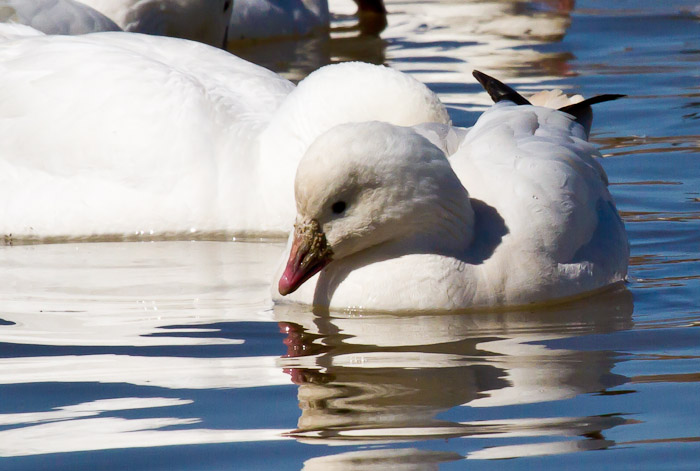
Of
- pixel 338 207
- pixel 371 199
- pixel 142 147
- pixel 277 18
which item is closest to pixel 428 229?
pixel 371 199

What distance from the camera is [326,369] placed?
4.49 meters

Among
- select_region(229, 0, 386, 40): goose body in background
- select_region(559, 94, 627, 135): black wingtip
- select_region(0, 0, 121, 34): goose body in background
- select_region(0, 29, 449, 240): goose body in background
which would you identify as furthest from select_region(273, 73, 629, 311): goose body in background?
select_region(229, 0, 386, 40): goose body in background

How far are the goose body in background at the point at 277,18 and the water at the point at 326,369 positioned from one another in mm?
4827

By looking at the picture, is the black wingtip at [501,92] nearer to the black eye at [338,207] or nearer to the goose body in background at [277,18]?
the black eye at [338,207]

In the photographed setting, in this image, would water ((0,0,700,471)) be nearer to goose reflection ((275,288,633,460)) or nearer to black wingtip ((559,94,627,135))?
goose reflection ((275,288,633,460))

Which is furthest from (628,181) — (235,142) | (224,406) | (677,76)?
(224,406)

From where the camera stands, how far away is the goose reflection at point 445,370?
3.83 m

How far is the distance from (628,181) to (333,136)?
280 centimetres

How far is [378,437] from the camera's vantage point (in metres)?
3.76

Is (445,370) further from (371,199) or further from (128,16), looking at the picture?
(128,16)

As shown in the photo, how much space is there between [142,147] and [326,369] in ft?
7.85

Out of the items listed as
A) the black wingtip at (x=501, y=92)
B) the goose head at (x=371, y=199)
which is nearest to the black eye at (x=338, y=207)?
the goose head at (x=371, y=199)

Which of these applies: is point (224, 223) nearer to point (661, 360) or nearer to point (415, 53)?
point (661, 360)

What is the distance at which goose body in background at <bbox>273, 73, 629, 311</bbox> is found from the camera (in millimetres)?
4930
